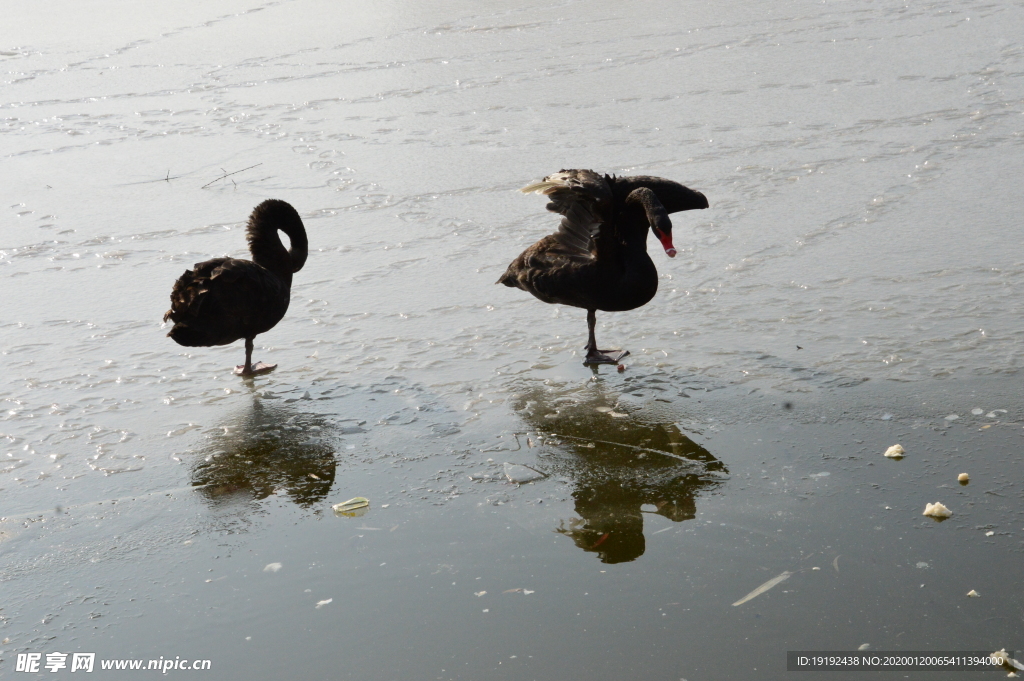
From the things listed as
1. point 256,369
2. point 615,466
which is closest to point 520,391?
point 615,466

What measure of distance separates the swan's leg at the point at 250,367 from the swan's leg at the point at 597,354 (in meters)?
1.66

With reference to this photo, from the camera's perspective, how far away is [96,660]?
319 centimetres

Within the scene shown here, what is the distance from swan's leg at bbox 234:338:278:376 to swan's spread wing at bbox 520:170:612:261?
1.64m

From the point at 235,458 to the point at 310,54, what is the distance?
9.45 m

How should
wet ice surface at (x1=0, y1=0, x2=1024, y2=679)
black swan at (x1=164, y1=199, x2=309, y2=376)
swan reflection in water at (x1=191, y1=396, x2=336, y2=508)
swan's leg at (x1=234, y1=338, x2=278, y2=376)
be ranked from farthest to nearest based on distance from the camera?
1. swan's leg at (x1=234, y1=338, x2=278, y2=376)
2. black swan at (x1=164, y1=199, x2=309, y2=376)
3. swan reflection in water at (x1=191, y1=396, x2=336, y2=508)
4. wet ice surface at (x1=0, y1=0, x2=1024, y2=679)

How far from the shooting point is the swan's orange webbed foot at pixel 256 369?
5.34 metres

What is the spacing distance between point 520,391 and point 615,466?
903 millimetres

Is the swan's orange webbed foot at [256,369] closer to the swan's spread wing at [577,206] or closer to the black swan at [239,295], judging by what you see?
the black swan at [239,295]

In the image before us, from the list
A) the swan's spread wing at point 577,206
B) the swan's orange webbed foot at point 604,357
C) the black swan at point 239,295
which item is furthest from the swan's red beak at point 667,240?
the black swan at point 239,295

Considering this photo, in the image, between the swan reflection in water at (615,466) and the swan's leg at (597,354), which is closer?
the swan reflection in water at (615,466)

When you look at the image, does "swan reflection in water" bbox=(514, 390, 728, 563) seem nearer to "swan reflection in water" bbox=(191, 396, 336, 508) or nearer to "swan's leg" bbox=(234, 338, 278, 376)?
"swan reflection in water" bbox=(191, 396, 336, 508)

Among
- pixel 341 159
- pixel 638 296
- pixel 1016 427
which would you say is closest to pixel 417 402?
pixel 638 296

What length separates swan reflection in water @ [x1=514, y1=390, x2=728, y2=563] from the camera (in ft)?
12.1

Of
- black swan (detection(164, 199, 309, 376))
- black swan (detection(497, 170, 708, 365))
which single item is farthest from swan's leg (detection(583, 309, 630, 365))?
black swan (detection(164, 199, 309, 376))
